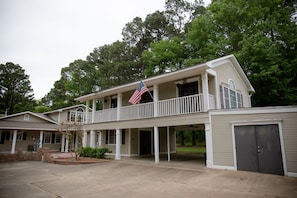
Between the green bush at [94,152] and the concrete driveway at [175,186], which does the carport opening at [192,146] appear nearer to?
the concrete driveway at [175,186]

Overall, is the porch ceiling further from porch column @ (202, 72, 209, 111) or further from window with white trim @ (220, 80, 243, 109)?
window with white trim @ (220, 80, 243, 109)

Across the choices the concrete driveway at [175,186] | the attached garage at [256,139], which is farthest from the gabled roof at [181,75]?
the concrete driveway at [175,186]

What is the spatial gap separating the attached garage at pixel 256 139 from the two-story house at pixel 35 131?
620 inches

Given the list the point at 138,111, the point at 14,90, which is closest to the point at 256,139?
the point at 138,111

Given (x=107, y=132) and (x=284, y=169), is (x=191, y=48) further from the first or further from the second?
(x=284, y=169)

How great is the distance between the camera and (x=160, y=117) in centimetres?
1166

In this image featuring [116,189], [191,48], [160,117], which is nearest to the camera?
[116,189]

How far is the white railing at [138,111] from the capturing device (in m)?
12.7

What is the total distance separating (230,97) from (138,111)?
6240 mm

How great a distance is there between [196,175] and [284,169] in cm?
343

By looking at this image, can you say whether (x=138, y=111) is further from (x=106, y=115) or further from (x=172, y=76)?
(x=106, y=115)

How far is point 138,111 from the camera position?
522 inches

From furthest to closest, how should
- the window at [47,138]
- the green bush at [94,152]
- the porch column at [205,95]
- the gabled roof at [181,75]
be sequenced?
the window at [47,138]
the green bush at [94,152]
the gabled roof at [181,75]
the porch column at [205,95]

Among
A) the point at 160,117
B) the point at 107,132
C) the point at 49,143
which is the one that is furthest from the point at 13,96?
the point at 160,117
